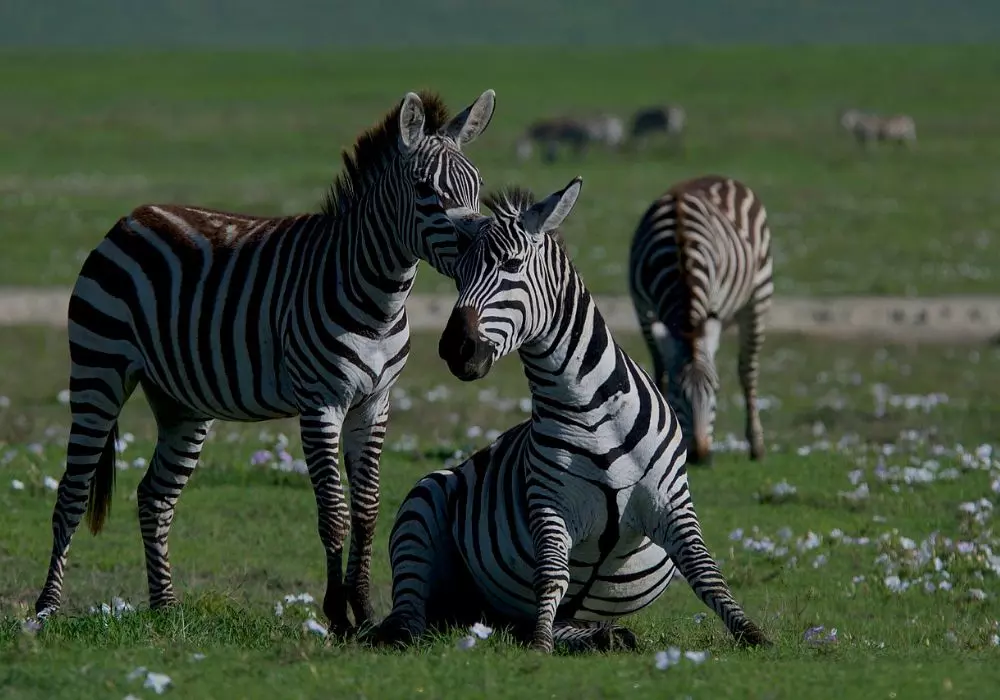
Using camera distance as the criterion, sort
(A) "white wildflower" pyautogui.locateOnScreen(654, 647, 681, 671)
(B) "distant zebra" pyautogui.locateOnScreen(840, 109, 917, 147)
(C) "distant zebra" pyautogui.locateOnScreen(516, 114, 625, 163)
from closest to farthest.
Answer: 1. (A) "white wildflower" pyautogui.locateOnScreen(654, 647, 681, 671)
2. (B) "distant zebra" pyautogui.locateOnScreen(840, 109, 917, 147)
3. (C) "distant zebra" pyautogui.locateOnScreen(516, 114, 625, 163)

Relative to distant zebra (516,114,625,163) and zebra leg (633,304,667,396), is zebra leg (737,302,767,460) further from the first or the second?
distant zebra (516,114,625,163)

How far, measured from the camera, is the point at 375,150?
7.83m

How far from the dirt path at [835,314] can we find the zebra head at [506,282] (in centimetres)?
1357

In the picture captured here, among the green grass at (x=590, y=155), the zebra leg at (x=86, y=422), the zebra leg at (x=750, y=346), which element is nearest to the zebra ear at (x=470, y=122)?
the zebra leg at (x=86, y=422)

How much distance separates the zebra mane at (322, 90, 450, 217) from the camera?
25.2 feet

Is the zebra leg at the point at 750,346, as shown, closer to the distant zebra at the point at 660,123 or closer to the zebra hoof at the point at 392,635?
the zebra hoof at the point at 392,635

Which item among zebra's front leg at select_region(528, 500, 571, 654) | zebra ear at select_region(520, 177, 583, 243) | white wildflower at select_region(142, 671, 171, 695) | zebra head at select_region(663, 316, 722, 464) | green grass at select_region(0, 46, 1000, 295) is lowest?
white wildflower at select_region(142, 671, 171, 695)

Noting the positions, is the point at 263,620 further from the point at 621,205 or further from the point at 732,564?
the point at 621,205

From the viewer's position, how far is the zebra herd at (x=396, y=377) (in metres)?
6.53

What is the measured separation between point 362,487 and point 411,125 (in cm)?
175

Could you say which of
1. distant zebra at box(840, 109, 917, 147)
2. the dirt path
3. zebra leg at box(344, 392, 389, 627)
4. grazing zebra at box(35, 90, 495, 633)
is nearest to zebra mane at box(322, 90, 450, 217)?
grazing zebra at box(35, 90, 495, 633)

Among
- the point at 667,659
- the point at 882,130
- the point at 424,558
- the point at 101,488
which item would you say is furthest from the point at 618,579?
the point at 882,130

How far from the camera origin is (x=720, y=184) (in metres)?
14.7

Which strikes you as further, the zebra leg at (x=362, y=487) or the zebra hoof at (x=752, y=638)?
the zebra leg at (x=362, y=487)
